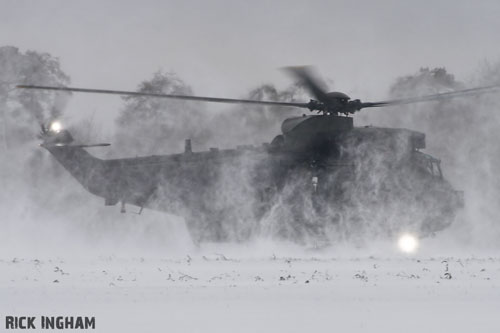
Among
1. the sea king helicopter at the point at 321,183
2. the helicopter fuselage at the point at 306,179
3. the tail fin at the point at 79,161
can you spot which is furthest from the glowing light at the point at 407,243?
the tail fin at the point at 79,161

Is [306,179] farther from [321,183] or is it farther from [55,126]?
[55,126]

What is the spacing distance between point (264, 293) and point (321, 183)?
24.6 ft

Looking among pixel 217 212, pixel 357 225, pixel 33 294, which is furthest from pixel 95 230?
pixel 33 294

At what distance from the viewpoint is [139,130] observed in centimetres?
5228

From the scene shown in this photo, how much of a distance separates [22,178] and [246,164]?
25174 millimetres

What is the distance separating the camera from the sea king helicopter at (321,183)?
1994cm

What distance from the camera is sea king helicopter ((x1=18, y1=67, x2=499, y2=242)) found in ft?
65.4

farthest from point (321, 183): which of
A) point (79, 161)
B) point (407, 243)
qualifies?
point (79, 161)

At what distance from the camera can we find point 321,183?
20.2 meters

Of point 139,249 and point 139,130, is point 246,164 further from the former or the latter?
point 139,130

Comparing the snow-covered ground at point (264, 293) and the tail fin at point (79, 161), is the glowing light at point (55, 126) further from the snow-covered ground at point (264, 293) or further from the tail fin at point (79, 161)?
the snow-covered ground at point (264, 293)

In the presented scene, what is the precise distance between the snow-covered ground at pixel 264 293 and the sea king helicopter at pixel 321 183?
122 cm

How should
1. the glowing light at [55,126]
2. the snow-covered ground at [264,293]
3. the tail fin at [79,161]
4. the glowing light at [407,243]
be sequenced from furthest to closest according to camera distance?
1. the glowing light at [55,126]
2. the tail fin at [79,161]
3. the glowing light at [407,243]
4. the snow-covered ground at [264,293]

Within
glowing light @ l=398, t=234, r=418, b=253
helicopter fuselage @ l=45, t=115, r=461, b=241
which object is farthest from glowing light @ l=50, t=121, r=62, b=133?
glowing light @ l=398, t=234, r=418, b=253
